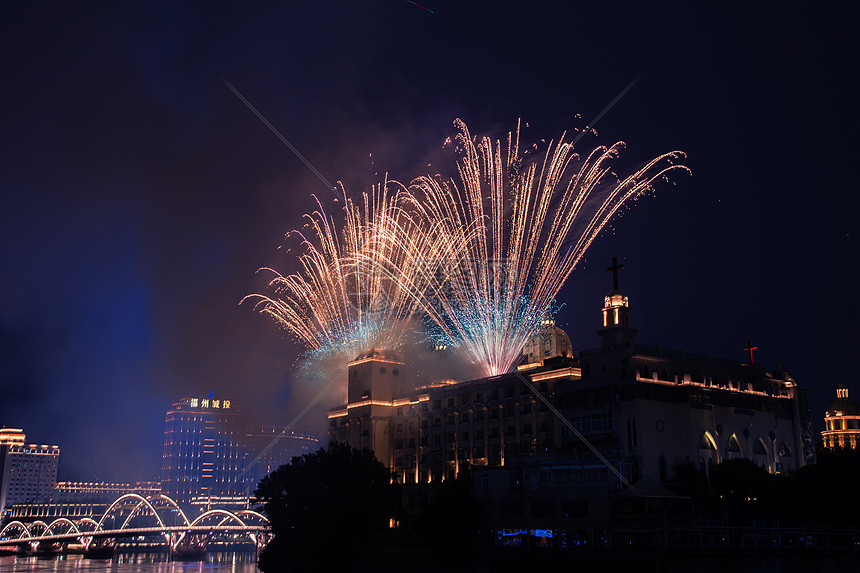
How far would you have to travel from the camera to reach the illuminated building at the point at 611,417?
101m

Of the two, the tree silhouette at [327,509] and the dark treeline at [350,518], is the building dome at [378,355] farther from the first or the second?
the tree silhouette at [327,509]

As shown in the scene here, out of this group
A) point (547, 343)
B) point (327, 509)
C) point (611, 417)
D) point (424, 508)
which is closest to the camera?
point (424, 508)

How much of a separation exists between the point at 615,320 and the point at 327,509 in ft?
148

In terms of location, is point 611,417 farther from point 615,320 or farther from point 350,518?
point 350,518

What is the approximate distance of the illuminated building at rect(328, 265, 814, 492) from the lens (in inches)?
3984

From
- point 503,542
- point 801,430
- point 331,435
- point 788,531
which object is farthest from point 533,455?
point 331,435

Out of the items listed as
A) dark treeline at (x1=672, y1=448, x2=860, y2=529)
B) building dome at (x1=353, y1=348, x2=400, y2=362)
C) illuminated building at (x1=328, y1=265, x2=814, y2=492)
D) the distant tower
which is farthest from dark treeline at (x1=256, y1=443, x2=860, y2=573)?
building dome at (x1=353, y1=348, x2=400, y2=362)

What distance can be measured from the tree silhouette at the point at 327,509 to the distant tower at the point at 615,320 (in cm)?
3490

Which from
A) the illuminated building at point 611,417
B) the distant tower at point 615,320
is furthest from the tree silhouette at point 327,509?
the distant tower at point 615,320

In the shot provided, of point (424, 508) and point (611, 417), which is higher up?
point (611, 417)

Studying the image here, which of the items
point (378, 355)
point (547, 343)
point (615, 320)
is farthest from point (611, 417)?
point (378, 355)

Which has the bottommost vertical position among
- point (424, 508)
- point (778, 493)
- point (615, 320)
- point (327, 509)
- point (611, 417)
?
point (327, 509)

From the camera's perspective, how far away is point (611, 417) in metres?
105

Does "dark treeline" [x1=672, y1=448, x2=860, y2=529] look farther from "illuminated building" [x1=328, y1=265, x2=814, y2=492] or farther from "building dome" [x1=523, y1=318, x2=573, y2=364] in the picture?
"building dome" [x1=523, y1=318, x2=573, y2=364]
